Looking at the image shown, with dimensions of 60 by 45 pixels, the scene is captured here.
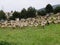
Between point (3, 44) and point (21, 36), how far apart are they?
2.32 metres

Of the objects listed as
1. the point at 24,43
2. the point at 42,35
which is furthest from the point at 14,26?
the point at 24,43

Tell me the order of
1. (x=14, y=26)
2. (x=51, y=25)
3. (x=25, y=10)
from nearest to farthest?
(x=51, y=25)
(x=14, y=26)
(x=25, y=10)

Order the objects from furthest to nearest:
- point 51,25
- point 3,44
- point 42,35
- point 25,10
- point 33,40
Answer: point 25,10 → point 51,25 → point 42,35 → point 33,40 → point 3,44

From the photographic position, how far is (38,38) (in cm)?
1291

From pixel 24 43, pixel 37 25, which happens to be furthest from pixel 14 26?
pixel 24 43

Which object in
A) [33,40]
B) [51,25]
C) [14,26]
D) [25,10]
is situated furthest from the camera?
[25,10]

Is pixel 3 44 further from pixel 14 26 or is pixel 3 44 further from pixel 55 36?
pixel 14 26

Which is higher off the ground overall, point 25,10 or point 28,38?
point 25,10

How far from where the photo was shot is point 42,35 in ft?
44.8

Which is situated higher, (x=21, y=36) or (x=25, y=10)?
(x=25, y=10)

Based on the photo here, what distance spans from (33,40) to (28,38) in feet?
2.16

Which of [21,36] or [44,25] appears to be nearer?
[21,36]

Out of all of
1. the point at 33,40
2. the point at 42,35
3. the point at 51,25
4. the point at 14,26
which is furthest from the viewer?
the point at 14,26

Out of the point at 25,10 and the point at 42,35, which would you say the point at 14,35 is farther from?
the point at 25,10
